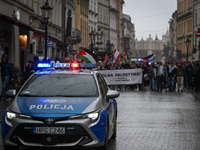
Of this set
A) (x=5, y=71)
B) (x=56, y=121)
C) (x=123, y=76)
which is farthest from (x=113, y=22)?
(x=56, y=121)

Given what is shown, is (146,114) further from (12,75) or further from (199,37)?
(199,37)

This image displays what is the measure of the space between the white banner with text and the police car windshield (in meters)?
22.5

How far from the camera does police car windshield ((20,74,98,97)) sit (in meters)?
8.45

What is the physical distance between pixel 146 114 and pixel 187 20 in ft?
227

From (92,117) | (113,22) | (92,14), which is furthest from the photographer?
(113,22)

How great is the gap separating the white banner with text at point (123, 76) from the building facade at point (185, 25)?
46.1 m

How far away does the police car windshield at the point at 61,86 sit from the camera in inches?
332

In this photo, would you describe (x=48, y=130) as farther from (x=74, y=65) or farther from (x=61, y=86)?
(x=74, y=65)

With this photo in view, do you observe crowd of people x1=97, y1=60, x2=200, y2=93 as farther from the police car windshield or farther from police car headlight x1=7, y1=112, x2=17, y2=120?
police car headlight x1=7, y1=112, x2=17, y2=120

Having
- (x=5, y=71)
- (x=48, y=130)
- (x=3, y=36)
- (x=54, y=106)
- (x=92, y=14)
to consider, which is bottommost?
(x=48, y=130)

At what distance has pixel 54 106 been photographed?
25.0 ft

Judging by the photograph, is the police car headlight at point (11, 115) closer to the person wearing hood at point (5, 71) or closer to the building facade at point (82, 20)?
the person wearing hood at point (5, 71)

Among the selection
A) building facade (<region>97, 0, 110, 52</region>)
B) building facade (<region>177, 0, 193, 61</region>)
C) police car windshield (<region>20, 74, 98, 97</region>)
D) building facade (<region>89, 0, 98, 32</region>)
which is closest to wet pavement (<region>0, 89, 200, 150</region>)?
police car windshield (<region>20, 74, 98, 97</region>)

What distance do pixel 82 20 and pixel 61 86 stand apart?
51.3 meters
